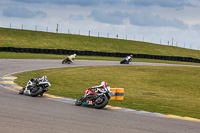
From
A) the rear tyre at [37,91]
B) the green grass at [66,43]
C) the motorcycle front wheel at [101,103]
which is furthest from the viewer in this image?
the green grass at [66,43]

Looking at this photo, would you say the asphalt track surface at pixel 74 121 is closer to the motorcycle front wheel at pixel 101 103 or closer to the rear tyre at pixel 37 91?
the motorcycle front wheel at pixel 101 103

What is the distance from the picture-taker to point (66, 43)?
64062 mm

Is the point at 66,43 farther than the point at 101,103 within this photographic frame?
Yes

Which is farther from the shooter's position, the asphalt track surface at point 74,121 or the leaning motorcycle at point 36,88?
the leaning motorcycle at point 36,88

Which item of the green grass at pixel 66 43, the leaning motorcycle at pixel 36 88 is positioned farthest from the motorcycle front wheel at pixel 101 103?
the green grass at pixel 66 43

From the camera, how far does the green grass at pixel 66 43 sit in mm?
57500

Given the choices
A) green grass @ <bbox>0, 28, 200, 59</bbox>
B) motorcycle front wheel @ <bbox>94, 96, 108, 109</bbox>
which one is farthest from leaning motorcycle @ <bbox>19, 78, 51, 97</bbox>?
green grass @ <bbox>0, 28, 200, 59</bbox>

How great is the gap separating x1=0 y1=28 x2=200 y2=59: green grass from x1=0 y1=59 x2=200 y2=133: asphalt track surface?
139ft

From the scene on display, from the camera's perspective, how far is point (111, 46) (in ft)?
228

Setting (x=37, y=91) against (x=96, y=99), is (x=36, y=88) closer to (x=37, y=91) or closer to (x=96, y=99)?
(x=37, y=91)

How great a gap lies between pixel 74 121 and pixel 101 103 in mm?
3248

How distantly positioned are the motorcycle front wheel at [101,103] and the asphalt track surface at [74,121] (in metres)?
0.24

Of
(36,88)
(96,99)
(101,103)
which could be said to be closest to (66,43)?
(36,88)

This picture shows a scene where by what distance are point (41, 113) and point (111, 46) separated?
5929 centimetres
